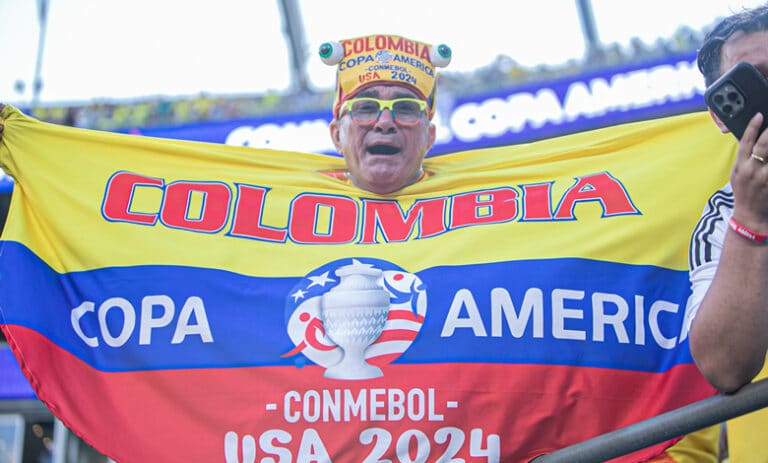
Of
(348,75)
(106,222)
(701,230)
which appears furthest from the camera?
(348,75)

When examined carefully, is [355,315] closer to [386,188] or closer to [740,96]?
[386,188]

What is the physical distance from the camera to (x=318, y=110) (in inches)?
427

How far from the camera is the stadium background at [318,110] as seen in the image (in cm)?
976

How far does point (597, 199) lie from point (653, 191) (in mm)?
184

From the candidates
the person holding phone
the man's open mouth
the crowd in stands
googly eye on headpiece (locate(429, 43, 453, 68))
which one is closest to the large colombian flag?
the man's open mouth

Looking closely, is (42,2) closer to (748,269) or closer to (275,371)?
(275,371)

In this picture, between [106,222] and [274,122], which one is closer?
[106,222]

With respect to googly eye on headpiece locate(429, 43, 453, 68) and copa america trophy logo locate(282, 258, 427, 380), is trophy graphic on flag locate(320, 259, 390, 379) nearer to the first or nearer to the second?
copa america trophy logo locate(282, 258, 427, 380)

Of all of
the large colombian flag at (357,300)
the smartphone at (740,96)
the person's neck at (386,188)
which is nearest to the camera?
the smartphone at (740,96)

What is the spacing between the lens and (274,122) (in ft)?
36.2

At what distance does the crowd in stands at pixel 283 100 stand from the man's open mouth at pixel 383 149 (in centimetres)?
724

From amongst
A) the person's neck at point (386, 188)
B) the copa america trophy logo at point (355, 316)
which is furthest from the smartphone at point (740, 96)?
the person's neck at point (386, 188)

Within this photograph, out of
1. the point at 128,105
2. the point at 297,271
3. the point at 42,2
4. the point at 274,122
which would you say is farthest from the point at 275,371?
the point at 42,2

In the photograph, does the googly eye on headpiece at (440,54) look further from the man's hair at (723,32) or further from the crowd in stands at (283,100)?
the crowd in stands at (283,100)
